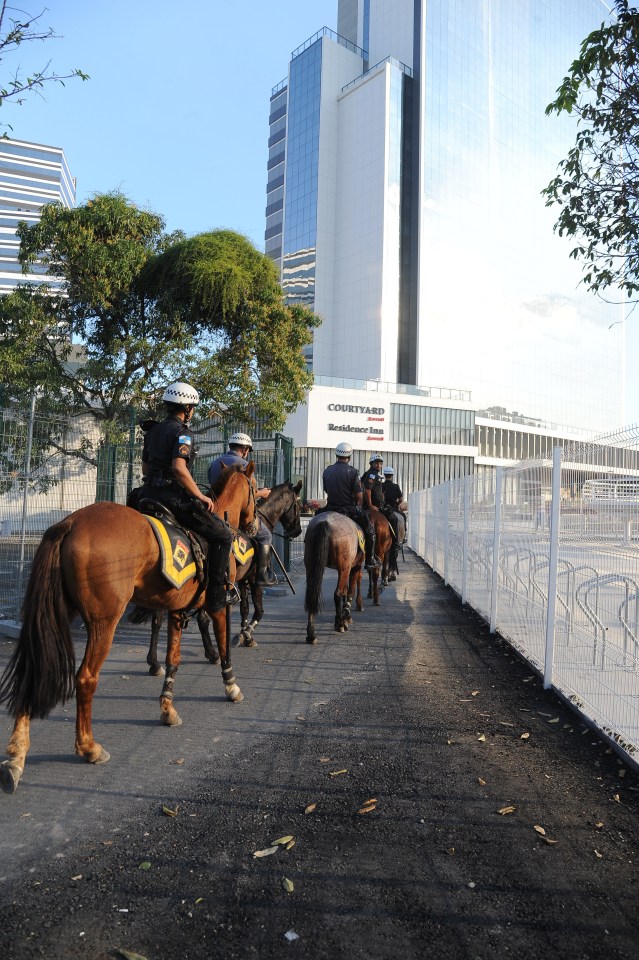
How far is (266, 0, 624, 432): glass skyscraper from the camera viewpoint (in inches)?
3140

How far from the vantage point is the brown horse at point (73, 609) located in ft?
13.4

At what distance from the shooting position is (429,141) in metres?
79.8

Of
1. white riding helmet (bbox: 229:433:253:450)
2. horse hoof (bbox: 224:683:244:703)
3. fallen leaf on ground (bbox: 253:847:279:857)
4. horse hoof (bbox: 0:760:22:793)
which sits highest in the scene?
white riding helmet (bbox: 229:433:253:450)

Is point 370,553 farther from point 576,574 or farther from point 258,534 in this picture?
point 576,574

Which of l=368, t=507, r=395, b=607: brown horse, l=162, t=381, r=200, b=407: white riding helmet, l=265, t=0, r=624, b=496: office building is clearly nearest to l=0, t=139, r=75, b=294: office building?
l=265, t=0, r=624, b=496: office building

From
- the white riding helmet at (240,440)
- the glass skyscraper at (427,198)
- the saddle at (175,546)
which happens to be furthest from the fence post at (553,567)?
the glass skyscraper at (427,198)

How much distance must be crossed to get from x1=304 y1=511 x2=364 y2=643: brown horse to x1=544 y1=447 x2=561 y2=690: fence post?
2.92 meters

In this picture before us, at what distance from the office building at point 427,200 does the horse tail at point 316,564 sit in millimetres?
58321

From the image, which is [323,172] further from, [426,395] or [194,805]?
[194,805]

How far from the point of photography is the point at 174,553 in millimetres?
5062

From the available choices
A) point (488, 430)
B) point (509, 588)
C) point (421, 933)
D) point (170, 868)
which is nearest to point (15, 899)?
point (170, 868)

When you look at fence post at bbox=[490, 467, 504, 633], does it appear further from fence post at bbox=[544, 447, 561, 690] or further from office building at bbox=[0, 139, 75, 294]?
office building at bbox=[0, 139, 75, 294]

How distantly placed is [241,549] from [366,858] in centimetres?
405

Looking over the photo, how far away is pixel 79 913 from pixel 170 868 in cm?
45
